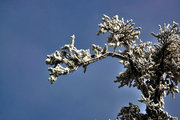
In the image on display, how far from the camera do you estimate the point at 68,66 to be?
8.49 meters

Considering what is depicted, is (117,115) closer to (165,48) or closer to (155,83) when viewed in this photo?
(155,83)

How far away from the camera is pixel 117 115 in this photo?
9969mm

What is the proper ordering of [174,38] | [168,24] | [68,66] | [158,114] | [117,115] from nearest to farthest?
[68,66] < [158,114] < [117,115] < [174,38] < [168,24]

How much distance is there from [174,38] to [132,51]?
2.11 meters

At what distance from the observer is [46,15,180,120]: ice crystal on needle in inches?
355

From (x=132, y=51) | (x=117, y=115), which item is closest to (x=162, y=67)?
(x=132, y=51)

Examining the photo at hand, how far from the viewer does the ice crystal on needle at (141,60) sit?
902 cm

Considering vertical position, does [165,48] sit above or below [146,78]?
above

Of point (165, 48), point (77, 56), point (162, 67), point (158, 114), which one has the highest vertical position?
point (165, 48)

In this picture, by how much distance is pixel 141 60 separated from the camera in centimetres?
1013

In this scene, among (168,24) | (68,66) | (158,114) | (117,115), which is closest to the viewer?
(68,66)

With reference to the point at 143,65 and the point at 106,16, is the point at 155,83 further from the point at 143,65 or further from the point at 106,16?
the point at 106,16

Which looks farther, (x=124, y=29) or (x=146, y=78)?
(x=124, y=29)

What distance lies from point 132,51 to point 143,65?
1210 mm
